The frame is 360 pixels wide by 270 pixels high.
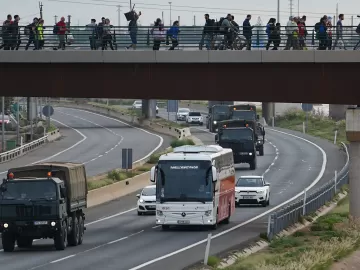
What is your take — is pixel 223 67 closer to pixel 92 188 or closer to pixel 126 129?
pixel 92 188

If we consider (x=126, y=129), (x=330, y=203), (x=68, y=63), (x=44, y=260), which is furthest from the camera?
(x=126, y=129)

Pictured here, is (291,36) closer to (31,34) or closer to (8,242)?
(31,34)

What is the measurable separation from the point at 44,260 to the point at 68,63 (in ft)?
44.1

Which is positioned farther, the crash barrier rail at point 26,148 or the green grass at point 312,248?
the crash barrier rail at point 26,148

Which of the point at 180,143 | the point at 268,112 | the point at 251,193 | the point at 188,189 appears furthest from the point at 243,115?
the point at 188,189

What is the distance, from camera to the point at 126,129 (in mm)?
120375

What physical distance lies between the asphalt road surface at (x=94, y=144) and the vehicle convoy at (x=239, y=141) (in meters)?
7.35

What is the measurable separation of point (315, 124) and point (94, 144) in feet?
102

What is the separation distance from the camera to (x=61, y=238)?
110ft

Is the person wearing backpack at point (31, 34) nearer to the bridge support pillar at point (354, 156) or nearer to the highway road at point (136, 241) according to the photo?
the highway road at point (136, 241)

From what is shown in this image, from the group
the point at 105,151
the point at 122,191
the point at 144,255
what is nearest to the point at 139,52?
the point at 144,255

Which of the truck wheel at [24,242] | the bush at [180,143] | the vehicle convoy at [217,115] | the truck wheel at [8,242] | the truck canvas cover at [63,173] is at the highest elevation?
the truck canvas cover at [63,173]

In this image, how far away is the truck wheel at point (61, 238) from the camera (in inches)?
1315

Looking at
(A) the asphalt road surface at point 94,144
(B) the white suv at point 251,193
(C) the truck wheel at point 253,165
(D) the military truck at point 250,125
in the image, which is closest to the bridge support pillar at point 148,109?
(A) the asphalt road surface at point 94,144
